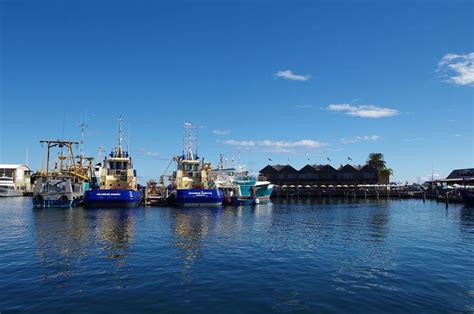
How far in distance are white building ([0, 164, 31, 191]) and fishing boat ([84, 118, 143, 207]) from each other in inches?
3700

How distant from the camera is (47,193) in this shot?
69062mm

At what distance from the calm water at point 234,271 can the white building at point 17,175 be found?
421 ft

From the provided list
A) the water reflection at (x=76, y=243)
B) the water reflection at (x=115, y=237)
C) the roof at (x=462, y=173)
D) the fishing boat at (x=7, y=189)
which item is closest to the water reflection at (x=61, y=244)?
the water reflection at (x=76, y=243)

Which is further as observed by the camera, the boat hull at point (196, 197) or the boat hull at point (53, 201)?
the boat hull at point (196, 197)

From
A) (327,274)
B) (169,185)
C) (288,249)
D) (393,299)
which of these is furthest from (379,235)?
(169,185)

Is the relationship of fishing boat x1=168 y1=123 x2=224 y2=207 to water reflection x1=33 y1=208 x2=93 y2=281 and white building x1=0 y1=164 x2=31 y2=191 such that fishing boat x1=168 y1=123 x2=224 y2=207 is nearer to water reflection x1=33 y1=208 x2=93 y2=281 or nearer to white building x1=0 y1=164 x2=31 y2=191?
water reflection x1=33 y1=208 x2=93 y2=281

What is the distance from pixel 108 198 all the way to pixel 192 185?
60.7 feet

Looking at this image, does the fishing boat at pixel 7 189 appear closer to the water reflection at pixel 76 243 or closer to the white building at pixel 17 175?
the white building at pixel 17 175

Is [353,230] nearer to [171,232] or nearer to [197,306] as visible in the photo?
[171,232]

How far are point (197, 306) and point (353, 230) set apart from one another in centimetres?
2796

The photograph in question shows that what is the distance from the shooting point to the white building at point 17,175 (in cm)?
14836

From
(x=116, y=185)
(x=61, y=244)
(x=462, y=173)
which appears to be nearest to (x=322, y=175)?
(x=462, y=173)

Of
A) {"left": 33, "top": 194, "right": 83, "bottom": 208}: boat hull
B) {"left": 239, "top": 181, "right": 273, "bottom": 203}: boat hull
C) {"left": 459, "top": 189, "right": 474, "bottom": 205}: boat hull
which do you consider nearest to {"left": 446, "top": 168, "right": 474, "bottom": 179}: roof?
{"left": 459, "top": 189, "right": 474, "bottom": 205}: boat hull

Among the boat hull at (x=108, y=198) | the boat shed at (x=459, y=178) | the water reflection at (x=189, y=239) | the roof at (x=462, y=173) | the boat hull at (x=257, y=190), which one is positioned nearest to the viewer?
the water reflection at (x=189, y=239)
